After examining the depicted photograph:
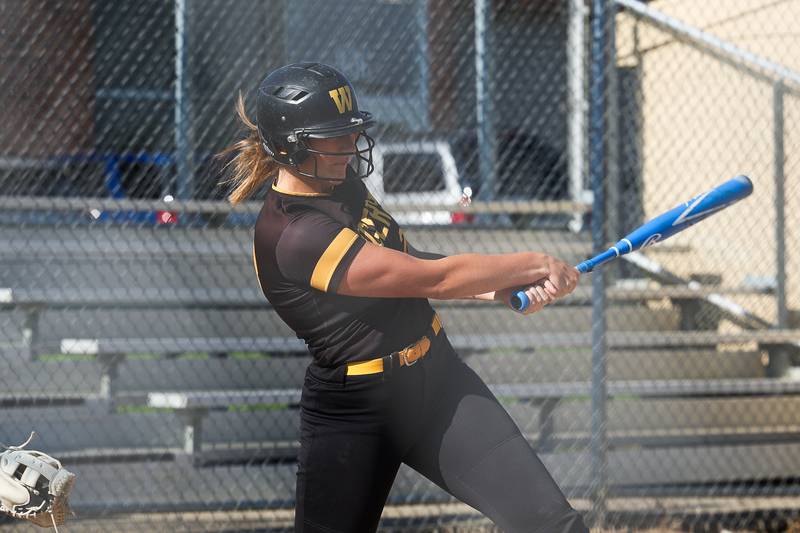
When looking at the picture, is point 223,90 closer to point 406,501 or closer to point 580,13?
point 580,13

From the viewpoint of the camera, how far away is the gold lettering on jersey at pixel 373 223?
287cm

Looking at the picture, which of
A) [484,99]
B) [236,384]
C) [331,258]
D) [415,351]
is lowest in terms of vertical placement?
[236,384]

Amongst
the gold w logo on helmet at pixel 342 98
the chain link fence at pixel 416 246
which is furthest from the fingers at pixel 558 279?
the chain link fence at pixel 416 246

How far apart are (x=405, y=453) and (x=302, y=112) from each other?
3.46ft

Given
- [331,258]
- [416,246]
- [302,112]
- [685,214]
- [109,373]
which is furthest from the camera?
[416,246]

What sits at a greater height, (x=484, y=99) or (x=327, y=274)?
(x=484, y=99)

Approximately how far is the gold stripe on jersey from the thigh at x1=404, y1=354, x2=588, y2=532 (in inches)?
20.7

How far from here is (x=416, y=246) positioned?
6.45 m

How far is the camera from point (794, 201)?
261 inches

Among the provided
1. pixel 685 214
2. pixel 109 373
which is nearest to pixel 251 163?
pixel 685 214

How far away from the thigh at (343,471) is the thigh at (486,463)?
0.48 feet

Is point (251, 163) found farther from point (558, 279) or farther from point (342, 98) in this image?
point (558, 279)

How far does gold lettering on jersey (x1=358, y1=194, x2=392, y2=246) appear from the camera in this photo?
2.87m

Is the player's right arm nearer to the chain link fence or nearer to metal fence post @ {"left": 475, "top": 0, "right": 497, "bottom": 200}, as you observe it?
the chain link fence
